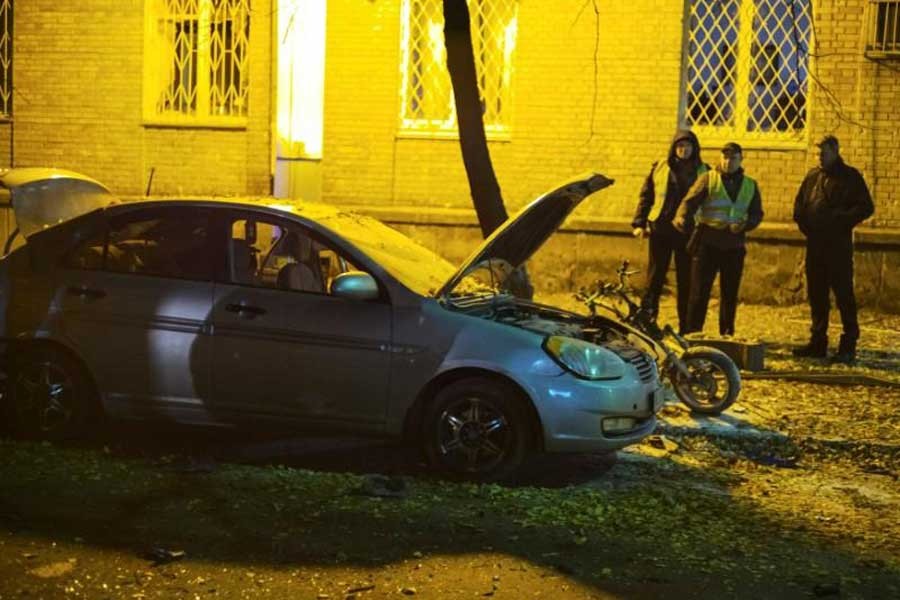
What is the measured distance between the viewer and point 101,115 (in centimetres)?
1513

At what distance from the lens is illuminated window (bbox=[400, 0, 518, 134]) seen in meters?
14.0

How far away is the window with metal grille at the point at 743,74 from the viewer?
527 inches

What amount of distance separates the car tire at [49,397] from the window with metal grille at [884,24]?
9.25 m

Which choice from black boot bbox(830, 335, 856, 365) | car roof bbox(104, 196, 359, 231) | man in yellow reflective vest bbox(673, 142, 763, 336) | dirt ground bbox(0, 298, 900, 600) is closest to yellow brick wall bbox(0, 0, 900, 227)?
man in yellow reflective vest bbox(673, 142, 763, 336)

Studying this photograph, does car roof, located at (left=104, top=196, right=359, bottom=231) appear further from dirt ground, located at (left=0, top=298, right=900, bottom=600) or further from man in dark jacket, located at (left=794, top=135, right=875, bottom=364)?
man in dark jacket, located at (left=794, top=135, right=875, bottom=364)

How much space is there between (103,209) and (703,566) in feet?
13.0

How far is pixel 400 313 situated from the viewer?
6.67 meters

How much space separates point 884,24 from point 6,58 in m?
10.4

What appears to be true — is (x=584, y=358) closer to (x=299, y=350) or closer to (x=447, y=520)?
(x=447, y=520)

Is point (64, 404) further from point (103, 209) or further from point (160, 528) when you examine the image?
point (160, 528)

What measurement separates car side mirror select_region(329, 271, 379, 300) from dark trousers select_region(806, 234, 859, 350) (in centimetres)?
509

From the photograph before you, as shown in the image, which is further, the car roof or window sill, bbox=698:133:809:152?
window sill, bbox=698:133:809:152

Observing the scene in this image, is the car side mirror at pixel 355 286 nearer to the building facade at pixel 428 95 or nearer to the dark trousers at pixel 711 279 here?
the dark trousers at pixel 711 279

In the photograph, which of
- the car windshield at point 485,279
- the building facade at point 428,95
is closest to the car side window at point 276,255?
the car windshield at point 485,279
